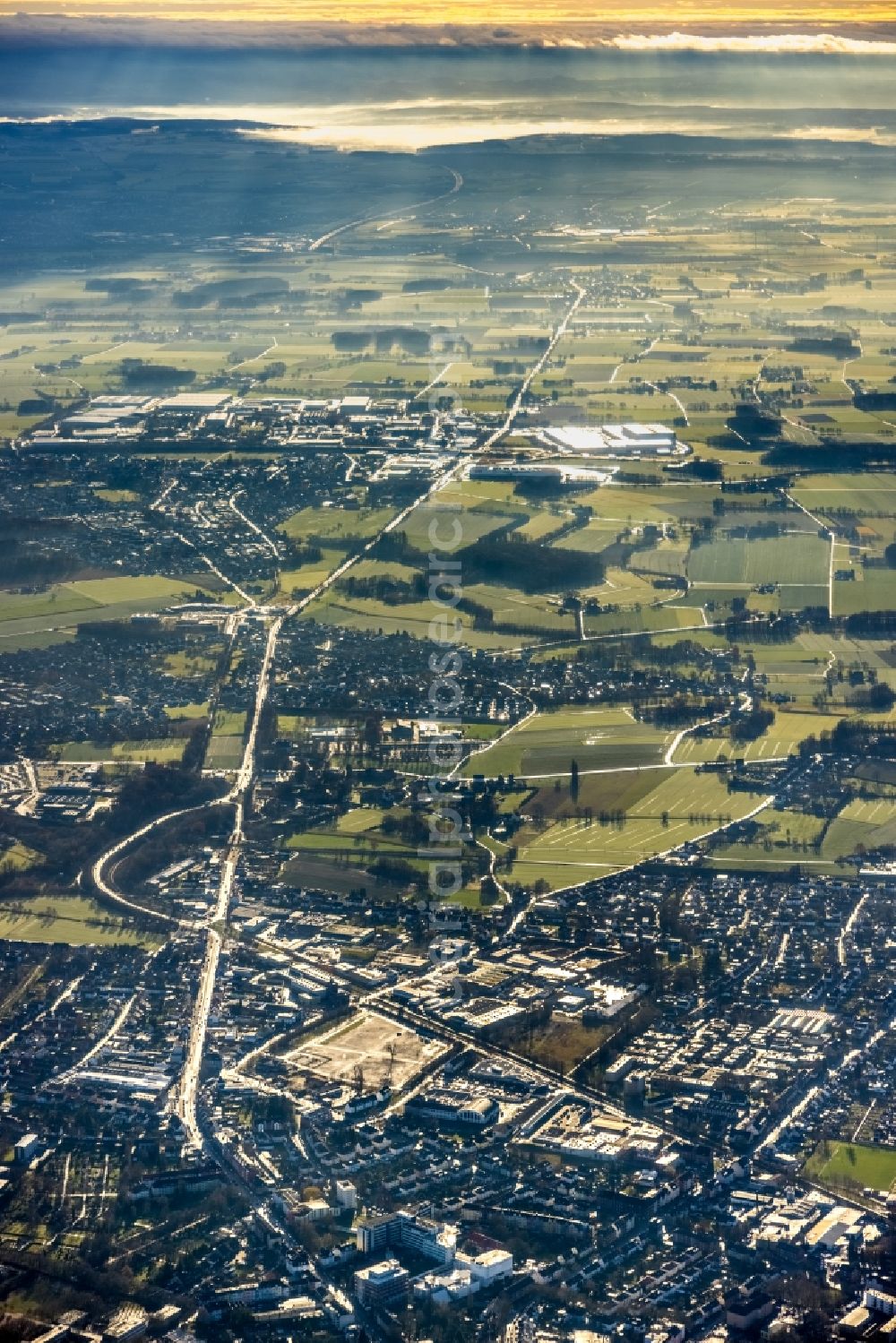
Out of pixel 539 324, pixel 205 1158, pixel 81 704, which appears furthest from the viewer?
pixel 539 324

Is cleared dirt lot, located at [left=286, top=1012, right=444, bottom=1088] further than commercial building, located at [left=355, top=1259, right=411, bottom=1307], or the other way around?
cleared dirt lot, located at [left=286, top=1012, right=444, bottom=1088]

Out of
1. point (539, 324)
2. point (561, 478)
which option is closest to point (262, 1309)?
point (561, 478)

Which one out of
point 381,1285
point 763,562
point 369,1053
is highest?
point 381,1285

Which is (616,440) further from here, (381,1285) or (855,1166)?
(381,1285)

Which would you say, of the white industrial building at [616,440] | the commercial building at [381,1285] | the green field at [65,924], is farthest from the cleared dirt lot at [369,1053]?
the white industrial building at [616,440]

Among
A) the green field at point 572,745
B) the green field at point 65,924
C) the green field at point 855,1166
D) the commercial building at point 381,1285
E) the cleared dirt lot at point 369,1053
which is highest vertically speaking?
the green field at point 855,1166

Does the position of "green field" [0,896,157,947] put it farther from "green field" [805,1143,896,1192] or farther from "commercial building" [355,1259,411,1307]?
"green field" [805,1143,896,1192]

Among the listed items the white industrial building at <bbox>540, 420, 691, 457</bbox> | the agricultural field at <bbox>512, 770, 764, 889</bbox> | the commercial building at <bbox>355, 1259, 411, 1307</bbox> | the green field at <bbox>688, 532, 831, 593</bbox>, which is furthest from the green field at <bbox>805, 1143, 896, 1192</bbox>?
the white industrial building at <bbox>540, 420, 691, 457</bbox>

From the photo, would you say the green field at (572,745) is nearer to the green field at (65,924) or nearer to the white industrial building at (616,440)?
the green field at (65,924)

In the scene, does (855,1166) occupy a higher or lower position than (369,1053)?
higher

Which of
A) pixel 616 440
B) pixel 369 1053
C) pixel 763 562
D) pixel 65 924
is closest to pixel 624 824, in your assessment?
pixel 65 924

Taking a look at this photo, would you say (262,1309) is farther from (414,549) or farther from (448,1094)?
(414,549)
